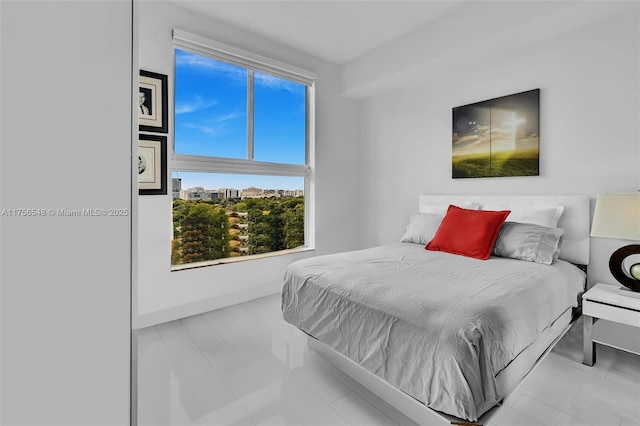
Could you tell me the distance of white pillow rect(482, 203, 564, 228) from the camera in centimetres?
249

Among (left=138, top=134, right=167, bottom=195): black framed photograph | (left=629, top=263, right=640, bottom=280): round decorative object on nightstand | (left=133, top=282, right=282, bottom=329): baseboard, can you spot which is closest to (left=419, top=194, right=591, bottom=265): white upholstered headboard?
(left=629, top=263, right=640, bottom=280): round decorative object on nightstand

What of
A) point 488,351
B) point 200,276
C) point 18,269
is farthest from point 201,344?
point 18,269

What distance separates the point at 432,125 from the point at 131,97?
3548 millimetres

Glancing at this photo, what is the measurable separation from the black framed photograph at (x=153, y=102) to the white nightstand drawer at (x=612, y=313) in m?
3.42

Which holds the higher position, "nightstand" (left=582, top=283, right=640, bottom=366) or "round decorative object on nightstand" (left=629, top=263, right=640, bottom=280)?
"round decorative object on nightstand" (left=629, top=263, right=640, bottom=280)

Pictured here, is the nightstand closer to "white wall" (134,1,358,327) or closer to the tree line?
"white wall" (134,1,358,327)

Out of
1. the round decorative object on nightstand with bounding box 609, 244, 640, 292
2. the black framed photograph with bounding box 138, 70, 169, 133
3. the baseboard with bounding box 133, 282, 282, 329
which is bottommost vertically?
the baseboard with bounding box 133, 282, 282, 329

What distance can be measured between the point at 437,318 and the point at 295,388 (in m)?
0.93

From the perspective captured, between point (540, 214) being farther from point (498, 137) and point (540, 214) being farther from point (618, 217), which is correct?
point (498, 137)

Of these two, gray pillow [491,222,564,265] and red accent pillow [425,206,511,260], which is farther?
red accent pillow [425,206,511,260]

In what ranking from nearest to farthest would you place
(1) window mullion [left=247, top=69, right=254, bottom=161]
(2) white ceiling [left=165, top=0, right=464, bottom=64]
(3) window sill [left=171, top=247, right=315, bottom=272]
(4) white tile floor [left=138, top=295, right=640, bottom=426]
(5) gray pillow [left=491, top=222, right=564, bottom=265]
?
(4) white tile floor [left=138, top=295, right=640, bottom=426], (5) gray pillow [left=491, top=222, right=564, bottom=265], (2) white ceiling [left=165, top=0, right=464, bottom=64], (3) window sill [left=171, top=247, right=315, bottom=272], (1) window mullion [left=247, top=69, right=254, bottom=161]

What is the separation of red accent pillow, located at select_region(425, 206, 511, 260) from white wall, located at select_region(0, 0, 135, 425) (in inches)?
99.7

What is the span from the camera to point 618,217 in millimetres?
1972

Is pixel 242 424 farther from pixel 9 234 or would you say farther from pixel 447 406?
pixel 9 234
